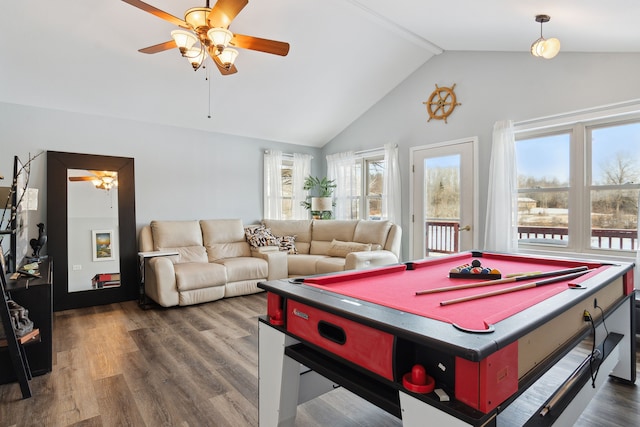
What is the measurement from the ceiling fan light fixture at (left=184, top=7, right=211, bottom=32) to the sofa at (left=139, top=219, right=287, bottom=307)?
8.70 ft

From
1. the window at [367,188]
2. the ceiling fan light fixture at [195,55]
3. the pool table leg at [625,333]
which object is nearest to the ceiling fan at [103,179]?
the ceiling fan light fixture at [195,55]

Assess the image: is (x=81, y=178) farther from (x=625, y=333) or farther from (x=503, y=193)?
(x=625, y=333)

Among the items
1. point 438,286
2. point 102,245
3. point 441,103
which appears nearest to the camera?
point 438,286

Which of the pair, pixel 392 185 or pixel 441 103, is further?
pixel 392 185

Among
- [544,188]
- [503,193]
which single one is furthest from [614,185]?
[503,193]

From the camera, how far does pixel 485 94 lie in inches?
164

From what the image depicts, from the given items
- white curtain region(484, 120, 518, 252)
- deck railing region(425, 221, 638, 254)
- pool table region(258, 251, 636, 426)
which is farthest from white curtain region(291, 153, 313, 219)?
pool table region(258, 251, 636, 426)

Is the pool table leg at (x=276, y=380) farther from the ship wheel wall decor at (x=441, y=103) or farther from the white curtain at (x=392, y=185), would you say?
the ship wheel wall decor at (x=441, y=103)

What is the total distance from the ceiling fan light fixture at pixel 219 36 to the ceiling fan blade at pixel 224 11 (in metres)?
0.06

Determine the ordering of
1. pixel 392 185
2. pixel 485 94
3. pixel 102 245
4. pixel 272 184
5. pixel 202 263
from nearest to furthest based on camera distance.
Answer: pixel 485 94 < pixel 102 245 < pixel 202 263 < pixel 392 185 < pixel 272 184

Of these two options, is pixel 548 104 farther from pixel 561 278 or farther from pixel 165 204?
pixel 165 204

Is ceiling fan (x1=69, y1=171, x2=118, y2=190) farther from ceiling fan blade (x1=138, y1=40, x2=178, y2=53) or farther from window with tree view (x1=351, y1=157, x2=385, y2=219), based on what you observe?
window with tree view (x1=351, y1=157, x2=385, y2=219)

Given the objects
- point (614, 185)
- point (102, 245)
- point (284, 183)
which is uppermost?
point (284, 183)

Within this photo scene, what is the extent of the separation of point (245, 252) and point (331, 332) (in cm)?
414
